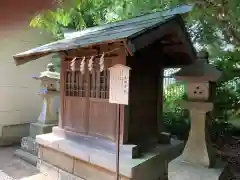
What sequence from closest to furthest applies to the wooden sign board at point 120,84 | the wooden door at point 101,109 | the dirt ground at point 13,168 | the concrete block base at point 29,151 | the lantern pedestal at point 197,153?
the wooden sign board at point 120,84 → the lantern pedestal at point 197,153 → the wooden door at point 101,109 → the dirt ground at point 13,168 → the concrete block base at point 29,151

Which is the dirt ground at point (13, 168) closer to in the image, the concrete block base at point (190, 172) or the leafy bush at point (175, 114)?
the concrete block base at point (190, 172)

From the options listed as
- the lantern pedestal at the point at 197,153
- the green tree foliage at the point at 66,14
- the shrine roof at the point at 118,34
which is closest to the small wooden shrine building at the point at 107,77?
the shrine roof at the point at 118,34

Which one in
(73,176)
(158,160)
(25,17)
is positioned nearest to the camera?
(25,17)

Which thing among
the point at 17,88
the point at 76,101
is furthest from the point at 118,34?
the point at 17,88

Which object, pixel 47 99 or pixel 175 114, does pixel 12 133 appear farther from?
pixel 175 114

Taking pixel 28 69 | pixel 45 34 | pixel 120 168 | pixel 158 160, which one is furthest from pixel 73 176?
pixel 45 34

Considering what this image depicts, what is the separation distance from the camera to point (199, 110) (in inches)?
163

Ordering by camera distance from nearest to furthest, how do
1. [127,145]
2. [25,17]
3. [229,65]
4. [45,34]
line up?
[25,17]
[127,145]
[229,65]
[45,34]

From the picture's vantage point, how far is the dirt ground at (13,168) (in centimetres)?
559

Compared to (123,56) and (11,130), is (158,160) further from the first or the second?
(11,130)

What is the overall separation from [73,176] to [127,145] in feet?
5.15

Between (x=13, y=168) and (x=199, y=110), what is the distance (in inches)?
200

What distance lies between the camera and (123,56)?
14.0 feet

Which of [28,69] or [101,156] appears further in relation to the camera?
[28,69]
